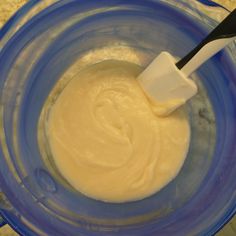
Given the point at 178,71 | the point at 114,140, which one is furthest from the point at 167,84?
the point at 114,140

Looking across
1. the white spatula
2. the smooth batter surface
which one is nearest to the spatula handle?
the white spatula

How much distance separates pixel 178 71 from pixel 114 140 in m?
0.18

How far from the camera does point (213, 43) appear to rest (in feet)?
1.83

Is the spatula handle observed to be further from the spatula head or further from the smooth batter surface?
the smooth batter surface

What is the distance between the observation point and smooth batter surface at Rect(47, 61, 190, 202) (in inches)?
28.3

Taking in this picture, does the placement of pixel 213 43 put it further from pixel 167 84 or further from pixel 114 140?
pixel 114 140

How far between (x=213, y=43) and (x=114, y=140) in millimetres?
262

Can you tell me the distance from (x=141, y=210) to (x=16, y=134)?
0.89 ft

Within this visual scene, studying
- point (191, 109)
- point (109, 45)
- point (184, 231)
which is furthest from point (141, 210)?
point (109, 45)

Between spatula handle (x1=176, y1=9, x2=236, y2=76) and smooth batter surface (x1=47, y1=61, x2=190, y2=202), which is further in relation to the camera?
smooth batter surface (x1=47, y1=61, x2=190, y2=202)

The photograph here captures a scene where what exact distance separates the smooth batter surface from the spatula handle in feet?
0.47

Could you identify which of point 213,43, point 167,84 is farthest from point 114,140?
point 213,43

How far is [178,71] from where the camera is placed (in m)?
0.62

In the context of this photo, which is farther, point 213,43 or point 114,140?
point 114,140
